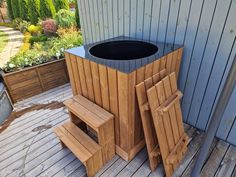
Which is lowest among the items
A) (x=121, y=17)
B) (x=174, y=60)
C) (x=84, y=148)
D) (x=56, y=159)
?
(x=56, y=159)

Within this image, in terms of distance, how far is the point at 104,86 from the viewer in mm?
1398

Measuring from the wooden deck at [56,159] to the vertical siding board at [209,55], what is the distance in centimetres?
31

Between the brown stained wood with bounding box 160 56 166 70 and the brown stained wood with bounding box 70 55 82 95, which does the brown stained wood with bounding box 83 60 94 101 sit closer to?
the brown stained wood with bounding box 70 55 82 95

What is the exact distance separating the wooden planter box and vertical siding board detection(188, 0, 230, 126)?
2.26 m

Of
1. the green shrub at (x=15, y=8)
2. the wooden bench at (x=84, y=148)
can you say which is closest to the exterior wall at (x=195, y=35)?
the wooden bench at (x=84, y=148)

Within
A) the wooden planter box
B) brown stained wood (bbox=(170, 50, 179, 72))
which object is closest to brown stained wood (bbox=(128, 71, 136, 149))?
brown stained wood (bbox=(170, 50, 179, 72))

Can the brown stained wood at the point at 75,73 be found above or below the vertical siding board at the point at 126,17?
below

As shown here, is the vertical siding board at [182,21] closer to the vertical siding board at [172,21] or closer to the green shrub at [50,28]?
the vertical siding board at [172,21]

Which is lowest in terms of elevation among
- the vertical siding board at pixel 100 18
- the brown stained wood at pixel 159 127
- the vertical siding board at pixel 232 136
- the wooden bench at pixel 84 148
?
the vertical siding board at pixel 232 136

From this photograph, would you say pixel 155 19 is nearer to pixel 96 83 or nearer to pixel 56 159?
pixel 96 83

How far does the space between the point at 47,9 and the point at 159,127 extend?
8038 millimetres

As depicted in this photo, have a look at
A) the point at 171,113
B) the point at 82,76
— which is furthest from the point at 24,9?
the point at 171,113

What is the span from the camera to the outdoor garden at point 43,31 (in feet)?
9.37

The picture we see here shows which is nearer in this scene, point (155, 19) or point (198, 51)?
point (198, 51)
